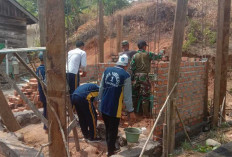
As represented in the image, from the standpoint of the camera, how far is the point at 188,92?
425 centimetres

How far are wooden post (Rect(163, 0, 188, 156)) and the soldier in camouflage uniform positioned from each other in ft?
6.27

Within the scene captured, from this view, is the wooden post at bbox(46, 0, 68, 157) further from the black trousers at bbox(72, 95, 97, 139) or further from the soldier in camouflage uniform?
the soldier in camouflage uniform

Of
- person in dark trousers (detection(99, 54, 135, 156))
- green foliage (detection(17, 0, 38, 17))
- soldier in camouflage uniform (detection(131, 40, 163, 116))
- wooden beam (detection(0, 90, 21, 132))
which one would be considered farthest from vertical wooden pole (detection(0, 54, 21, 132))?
green foliage (detection(17, 0, 38, 17))

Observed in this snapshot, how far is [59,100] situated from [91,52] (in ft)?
52.5

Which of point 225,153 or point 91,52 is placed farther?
point 91,52

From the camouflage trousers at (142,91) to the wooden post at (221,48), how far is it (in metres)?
1.48

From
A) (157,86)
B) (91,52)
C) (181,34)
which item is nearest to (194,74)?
(157,86)

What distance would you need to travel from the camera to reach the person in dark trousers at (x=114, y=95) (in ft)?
10.9

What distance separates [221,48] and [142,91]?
1958 millimetres

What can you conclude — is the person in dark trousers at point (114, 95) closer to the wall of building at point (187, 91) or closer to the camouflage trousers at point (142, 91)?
the wall of building at point (187, 91)

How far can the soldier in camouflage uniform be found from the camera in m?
5.14

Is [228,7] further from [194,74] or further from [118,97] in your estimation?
[118,97]

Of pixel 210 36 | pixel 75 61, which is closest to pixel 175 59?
pixel 75 61

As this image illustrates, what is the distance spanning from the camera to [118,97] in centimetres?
339
